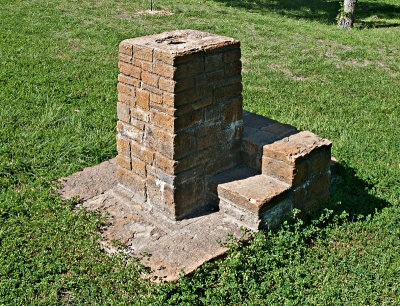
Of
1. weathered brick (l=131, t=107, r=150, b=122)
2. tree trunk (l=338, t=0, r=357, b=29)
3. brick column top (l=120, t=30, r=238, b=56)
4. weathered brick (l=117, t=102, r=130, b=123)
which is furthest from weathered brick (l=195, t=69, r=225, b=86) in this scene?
tree trunk (l=338, t=0, r=357, b=29)

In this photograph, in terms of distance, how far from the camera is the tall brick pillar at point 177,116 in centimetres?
365

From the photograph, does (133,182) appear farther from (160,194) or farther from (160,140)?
(160,140)

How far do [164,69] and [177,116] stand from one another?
38cm

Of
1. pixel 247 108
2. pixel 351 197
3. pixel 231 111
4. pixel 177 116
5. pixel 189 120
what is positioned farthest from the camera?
pixel 247 108

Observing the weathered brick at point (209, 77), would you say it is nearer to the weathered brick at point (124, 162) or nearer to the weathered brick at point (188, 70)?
the weathered brick at point (188, 70)

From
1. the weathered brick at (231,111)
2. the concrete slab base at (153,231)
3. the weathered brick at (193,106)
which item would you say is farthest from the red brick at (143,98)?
the concrete slab base at (153,231)

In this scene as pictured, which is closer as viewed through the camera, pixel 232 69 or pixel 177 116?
pixel 177 116

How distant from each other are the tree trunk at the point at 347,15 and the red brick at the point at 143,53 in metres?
10.5

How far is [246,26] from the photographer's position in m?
11.9

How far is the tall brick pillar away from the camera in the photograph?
12.0ft

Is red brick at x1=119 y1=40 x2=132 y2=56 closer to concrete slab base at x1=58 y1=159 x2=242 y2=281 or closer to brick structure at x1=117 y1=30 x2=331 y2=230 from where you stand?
brick structure at x1=117 y1=30 x2=331 y2=230

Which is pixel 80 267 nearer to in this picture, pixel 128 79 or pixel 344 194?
pixel 128 79

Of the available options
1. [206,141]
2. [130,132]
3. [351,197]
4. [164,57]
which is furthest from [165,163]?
[351,197]

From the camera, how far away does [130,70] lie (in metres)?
3.94
